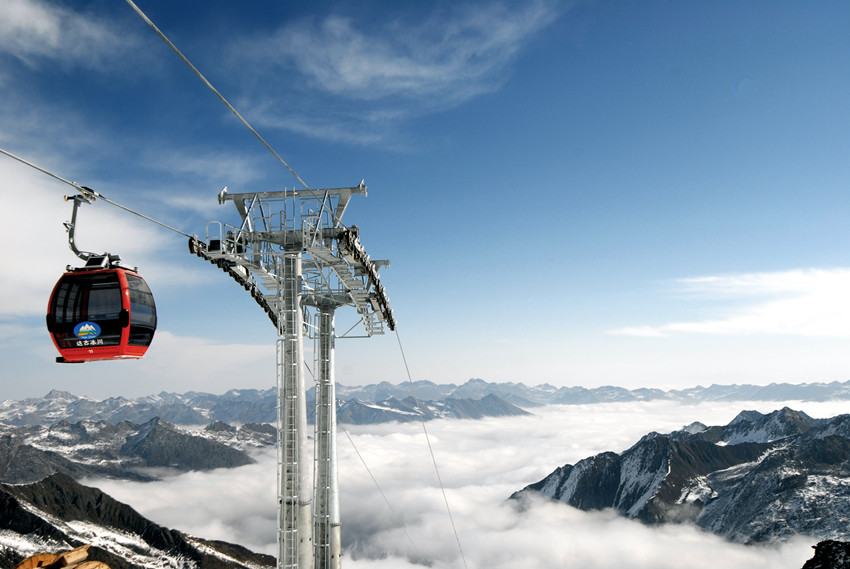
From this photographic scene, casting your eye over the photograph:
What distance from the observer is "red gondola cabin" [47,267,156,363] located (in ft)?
48.3

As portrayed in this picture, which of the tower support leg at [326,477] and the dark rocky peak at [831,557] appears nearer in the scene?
the tower support leg at [326,477]

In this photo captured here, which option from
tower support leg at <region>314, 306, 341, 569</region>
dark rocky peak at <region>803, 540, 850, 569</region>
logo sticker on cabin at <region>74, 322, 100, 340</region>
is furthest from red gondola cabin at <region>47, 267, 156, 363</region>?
dark rocky peak at <region>803, 540, 850, 569</region>

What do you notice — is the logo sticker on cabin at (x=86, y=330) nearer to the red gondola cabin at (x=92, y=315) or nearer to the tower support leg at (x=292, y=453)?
the red gondola cabin at (x=92, y=315)

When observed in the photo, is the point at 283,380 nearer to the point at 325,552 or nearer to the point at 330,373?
Result: the point at 330,373

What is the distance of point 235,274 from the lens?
23.5 m

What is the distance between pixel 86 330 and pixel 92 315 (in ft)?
1.54

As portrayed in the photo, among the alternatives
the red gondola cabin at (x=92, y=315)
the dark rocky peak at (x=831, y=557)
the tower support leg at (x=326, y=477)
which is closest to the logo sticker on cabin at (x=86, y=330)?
the red gondola cabin at (x=92, y=315)

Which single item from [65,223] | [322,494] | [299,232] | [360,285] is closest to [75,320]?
[65,223]

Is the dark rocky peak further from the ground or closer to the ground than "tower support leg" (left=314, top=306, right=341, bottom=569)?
closer to the ground

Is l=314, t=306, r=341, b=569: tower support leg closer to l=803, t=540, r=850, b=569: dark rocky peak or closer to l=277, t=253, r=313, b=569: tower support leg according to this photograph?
l=277, t=253, r=313, b=569: tower support leg

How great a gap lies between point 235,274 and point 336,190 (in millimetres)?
6020

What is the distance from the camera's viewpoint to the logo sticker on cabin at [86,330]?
48.4 ft

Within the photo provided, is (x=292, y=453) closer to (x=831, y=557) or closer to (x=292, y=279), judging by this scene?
(x=292, y=279)

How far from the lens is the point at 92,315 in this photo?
14.8 meters
